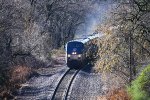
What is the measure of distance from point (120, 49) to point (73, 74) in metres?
11.0

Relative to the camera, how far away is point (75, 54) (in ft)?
122

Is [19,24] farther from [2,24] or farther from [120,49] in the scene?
[120,49]

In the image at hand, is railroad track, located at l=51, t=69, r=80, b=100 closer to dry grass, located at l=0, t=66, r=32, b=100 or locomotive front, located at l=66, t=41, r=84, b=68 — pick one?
locomotive front, located at l=66, t=41, r=84, b=68

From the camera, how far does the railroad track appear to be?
25.5 metres

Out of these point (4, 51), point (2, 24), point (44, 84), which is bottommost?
point (44, 84)

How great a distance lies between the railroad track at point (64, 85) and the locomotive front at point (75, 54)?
881 millimetres

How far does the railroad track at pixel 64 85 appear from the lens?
83.8 feet

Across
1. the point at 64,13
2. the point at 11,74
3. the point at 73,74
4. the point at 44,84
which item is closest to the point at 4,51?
the point at 11,74

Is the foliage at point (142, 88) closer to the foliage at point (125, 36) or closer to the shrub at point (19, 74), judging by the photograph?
the foliage at point (125, 36)

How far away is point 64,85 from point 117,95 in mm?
6736

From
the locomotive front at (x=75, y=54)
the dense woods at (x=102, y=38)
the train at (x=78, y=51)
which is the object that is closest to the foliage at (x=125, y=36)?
the dense woods at (x=102, y=38)

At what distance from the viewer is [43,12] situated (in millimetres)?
53031

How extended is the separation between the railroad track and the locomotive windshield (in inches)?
71.9

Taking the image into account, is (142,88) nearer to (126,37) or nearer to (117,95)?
(117,95)
